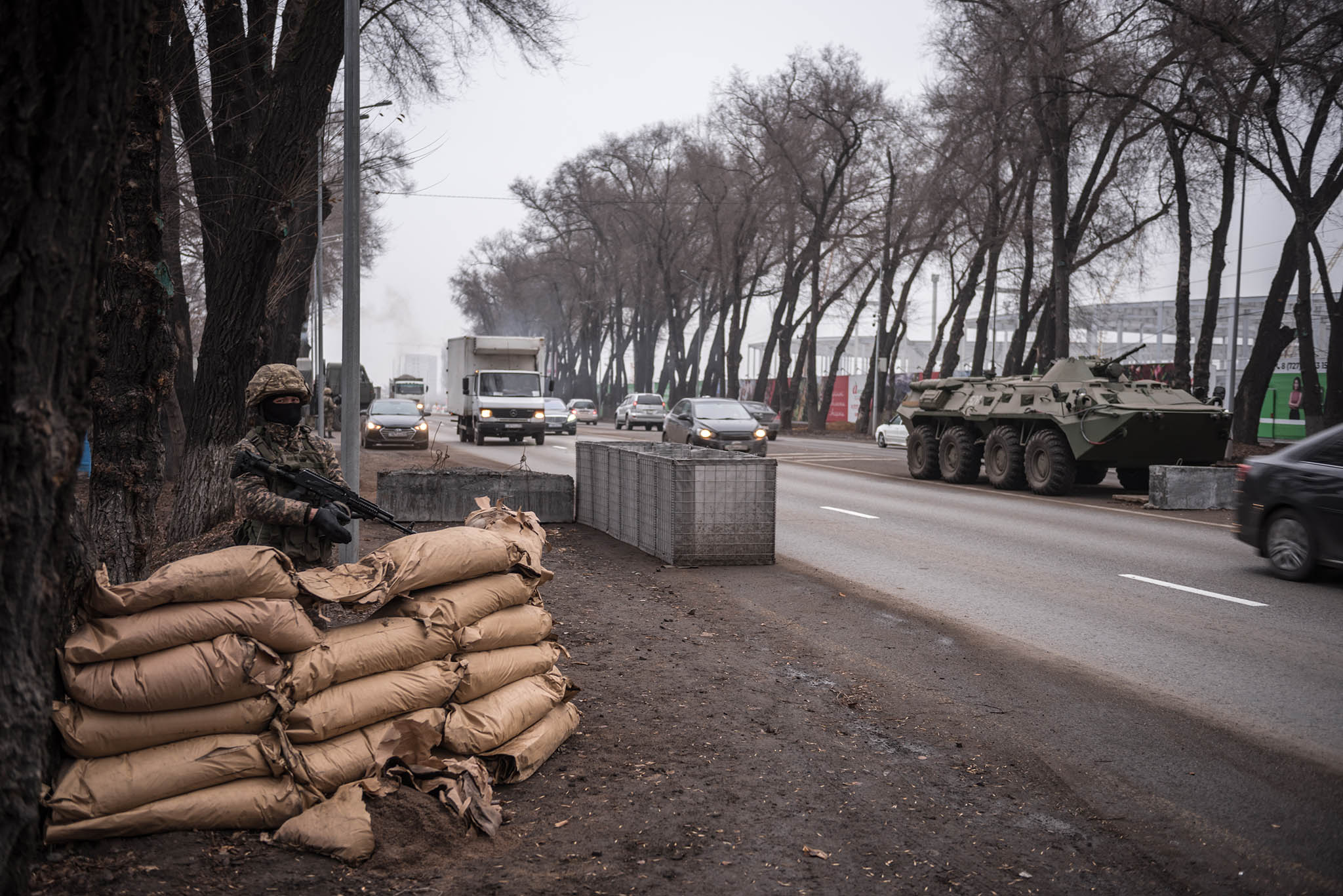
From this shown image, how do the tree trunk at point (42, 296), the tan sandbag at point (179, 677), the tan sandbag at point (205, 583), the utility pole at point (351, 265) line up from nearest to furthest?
the tree trunk at point (42, 296) → the tan sandbag at point (179, 677) → the tan sandbag at point (205, 583) → the utility pole at point (351, 265)

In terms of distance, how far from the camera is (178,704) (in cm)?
375

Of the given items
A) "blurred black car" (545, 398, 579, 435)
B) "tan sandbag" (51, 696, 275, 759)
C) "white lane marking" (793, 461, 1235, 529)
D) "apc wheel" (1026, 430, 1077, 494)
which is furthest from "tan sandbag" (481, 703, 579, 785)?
"blurred black car" (545, 398, 579, 435)

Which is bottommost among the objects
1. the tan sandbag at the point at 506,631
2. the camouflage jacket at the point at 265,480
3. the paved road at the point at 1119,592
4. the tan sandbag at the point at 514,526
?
the paved road at the point at 1119,592

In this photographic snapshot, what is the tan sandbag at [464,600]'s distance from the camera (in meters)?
4.58

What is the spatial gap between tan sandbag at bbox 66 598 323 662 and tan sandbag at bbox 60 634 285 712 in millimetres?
30

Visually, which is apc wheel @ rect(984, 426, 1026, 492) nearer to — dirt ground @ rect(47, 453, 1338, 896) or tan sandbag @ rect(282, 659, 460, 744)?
dirt ground @ rect(47, 453, 1338, 896)

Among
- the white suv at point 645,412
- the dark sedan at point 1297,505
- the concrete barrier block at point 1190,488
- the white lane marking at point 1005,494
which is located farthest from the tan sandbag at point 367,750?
the white suv at point 645,412

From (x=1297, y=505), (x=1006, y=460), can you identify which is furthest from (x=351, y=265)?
(x=1006, y=460)

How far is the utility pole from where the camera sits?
9.56 m

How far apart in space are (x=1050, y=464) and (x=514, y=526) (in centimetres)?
1496

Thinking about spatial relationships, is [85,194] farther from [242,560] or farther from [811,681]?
[811,681]

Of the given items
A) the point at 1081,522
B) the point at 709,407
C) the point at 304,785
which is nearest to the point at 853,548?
the point at 1081,522

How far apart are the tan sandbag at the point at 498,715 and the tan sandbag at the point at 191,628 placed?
2.14 ft

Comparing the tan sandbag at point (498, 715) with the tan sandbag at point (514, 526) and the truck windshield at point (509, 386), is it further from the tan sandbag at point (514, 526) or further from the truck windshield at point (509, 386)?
the truck windshield at point (509, 386)
